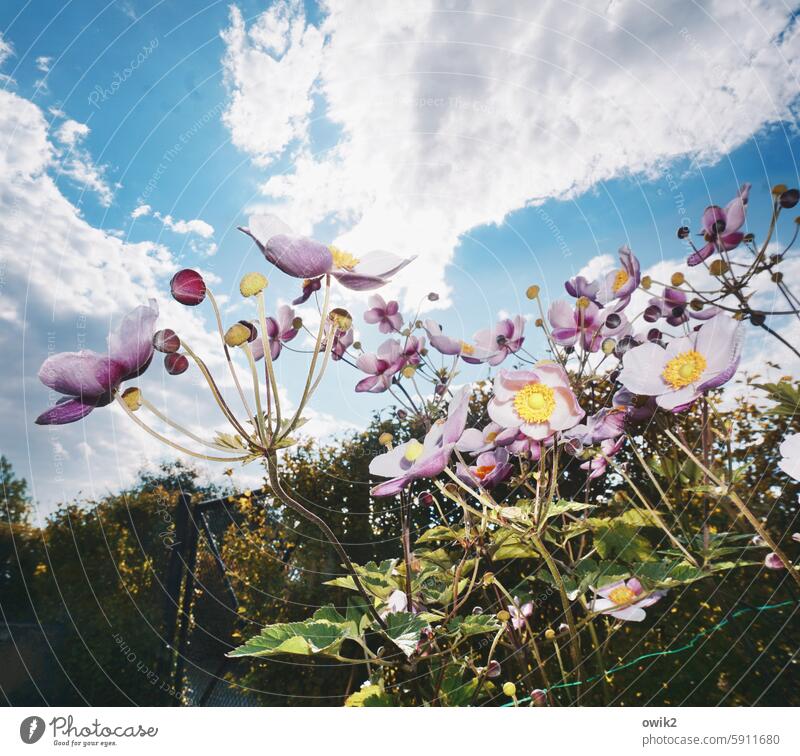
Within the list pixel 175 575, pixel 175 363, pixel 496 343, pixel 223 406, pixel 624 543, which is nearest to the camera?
pixel 223 406

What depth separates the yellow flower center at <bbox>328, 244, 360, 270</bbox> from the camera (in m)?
0.54

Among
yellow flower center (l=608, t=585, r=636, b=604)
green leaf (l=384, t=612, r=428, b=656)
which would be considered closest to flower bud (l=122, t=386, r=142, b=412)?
green leaf (l=384, t=612, r=428, b=656)

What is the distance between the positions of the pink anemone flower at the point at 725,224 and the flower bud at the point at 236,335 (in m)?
0.62

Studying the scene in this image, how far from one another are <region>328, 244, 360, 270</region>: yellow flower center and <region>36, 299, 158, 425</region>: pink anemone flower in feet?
0.63

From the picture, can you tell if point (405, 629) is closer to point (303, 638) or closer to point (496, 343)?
point (303, 638)

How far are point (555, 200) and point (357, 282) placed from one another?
1.24 ft

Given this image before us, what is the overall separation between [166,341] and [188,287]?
6 cm

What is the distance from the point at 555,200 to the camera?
0.73 metres

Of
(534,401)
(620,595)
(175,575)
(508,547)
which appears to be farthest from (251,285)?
(175,575)


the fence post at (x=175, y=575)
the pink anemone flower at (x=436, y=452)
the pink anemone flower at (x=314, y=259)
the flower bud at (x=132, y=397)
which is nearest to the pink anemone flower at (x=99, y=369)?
the flower bud at (x=132, y=397)

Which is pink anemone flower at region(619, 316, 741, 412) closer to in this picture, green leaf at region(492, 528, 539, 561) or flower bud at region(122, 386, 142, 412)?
green leaf at region(492, 528, 539, 561)

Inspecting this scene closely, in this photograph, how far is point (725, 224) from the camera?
66cm
